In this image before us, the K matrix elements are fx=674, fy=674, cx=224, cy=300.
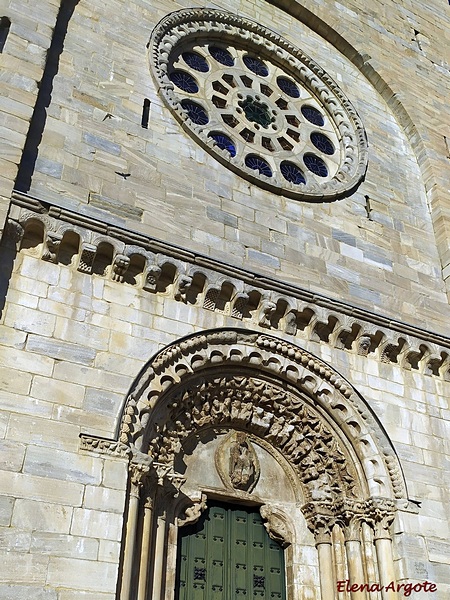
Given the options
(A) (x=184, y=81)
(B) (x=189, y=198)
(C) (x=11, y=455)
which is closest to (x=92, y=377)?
(C) (x=11, y=455)

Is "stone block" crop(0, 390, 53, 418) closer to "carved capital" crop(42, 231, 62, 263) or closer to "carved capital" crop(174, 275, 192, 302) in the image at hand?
"carved capital" crop(42, 231, 62, 263)

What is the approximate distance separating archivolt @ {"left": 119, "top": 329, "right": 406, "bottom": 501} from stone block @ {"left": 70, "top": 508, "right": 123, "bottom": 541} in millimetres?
1317

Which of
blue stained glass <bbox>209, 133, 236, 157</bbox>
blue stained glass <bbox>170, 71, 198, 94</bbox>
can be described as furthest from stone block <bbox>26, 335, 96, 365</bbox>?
blue stained glass <bbox>170, 71, 198, 94</bbox>

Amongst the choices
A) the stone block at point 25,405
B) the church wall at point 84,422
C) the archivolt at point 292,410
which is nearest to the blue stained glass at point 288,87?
the church wall at point 84,422

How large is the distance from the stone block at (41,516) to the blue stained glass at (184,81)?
630 cm

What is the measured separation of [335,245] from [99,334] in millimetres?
3686

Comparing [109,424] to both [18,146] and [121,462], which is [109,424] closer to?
[121,462]

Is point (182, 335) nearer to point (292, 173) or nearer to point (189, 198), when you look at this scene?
point (189, 198)

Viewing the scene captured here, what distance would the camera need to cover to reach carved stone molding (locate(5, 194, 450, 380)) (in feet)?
20.9

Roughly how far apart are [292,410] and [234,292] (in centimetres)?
142

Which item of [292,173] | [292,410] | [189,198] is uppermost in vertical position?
[292,173]

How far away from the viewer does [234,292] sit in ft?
23.2

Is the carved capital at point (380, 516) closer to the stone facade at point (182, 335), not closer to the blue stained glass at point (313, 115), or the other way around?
the stone facade at point (182, 335)

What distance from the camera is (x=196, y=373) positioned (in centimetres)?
669
